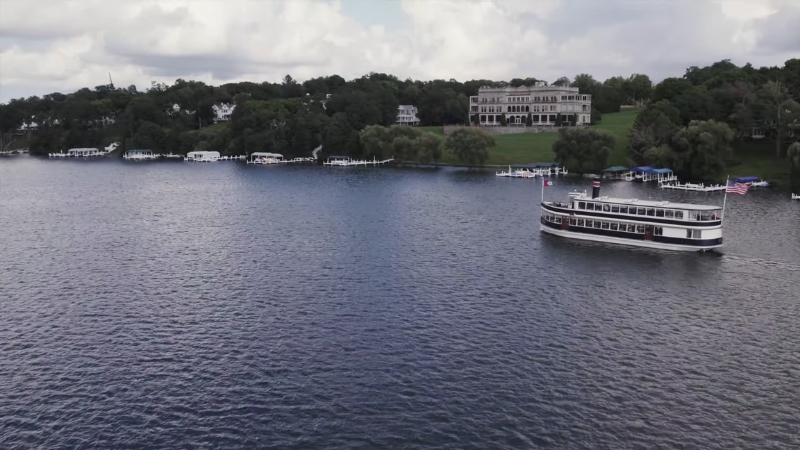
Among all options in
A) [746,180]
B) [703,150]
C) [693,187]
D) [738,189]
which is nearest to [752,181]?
[746,180]

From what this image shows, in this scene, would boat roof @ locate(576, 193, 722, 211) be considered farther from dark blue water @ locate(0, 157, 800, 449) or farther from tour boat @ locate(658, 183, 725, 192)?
tour boat @ locate(658, 183, 725, 192)

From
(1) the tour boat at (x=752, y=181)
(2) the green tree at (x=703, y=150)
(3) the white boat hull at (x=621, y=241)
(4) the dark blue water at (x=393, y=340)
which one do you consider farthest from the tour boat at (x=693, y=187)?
(3) the white boat hull at (x=621, y=241)

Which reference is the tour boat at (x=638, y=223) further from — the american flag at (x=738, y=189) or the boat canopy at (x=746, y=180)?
the boat canopy at (x=746, y=180)

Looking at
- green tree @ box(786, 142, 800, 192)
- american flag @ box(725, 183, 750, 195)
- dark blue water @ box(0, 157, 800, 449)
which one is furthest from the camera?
green tree @ box(786, 142, 800, 192)

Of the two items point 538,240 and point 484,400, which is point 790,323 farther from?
point 538,240

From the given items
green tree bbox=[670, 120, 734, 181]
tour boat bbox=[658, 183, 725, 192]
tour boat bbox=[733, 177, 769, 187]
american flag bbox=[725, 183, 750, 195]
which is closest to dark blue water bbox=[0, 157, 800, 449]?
american flag bbox=[725, 183, 750, 195]
